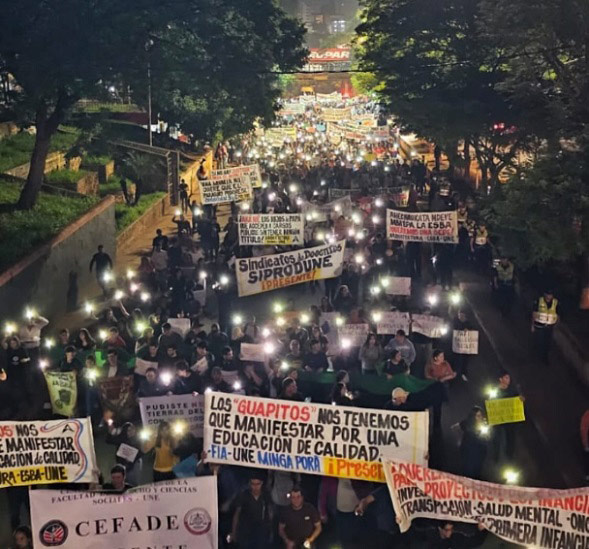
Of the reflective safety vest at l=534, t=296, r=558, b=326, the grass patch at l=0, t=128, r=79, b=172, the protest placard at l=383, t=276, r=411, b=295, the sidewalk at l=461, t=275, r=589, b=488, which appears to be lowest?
the sidewalk at l=461, t=275, r=589, b=488

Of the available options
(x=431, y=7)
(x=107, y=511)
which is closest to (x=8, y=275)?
(x=107, y=511)

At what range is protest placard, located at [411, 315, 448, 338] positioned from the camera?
47.0ft

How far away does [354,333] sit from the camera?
45.3 ft

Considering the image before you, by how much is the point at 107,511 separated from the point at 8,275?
10.5m

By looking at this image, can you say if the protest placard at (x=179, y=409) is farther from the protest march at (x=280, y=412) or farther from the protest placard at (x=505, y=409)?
the protest placard at (x=505, y=409)

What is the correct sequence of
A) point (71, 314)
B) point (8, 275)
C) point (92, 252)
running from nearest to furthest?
1. point (8, 275)
2. point (71, 314)
3. point (92, 252)

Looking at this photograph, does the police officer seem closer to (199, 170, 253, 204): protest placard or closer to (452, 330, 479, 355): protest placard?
(452, 330, 479, 355): protest placard

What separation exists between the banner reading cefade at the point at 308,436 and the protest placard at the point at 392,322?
555 cm

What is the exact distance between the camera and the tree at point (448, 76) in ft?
85.3

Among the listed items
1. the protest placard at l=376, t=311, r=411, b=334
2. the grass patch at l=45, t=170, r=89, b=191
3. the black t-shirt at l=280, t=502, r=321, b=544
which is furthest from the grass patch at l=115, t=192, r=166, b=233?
the black t-shirt at l=280, t=502, r=321, b=544

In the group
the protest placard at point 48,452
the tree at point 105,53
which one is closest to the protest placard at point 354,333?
the protest placard at point 48,452

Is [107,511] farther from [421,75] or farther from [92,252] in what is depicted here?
[421,75]

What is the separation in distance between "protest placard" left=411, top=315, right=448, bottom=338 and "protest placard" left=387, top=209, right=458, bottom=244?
4.41 m

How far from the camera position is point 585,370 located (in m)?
15.3
